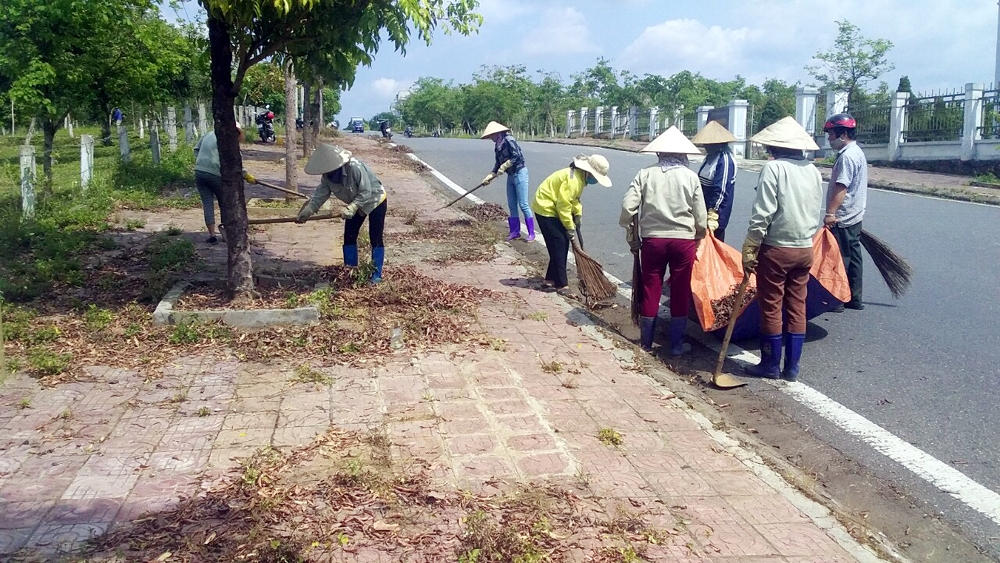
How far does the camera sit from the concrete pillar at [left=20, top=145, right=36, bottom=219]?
34.9ft

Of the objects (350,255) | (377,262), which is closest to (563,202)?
(377,262)

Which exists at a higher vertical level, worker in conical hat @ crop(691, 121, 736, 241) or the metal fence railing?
the metal fence railing

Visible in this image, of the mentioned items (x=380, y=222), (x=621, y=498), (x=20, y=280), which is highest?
(x=380, y=222)

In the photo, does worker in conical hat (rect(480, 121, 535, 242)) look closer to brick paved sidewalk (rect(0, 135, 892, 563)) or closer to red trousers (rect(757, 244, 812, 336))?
brick paved sidewalk (rect(0, 135, 892, 563))

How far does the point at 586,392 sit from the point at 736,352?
5.57 feet

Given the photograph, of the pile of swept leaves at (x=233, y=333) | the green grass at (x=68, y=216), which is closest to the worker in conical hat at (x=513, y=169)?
the pile of swept leaves at (x=233, y=333)

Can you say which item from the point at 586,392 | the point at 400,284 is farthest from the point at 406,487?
the point at 400,284

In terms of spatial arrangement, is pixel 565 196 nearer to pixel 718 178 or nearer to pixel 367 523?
pixel 718 178

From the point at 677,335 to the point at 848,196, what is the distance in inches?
94.9

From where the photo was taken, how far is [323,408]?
496 centimetres

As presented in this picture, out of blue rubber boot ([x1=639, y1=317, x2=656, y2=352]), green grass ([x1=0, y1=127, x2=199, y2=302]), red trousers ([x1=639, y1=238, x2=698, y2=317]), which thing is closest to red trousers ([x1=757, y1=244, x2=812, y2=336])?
red trousers ([x1=639, y1=238, x2=698, y2=317])

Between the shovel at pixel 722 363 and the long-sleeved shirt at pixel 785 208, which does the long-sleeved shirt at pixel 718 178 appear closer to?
the long-sleeved shirt at pixel 785 208

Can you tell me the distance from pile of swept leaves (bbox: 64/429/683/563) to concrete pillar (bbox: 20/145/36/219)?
8.28 m

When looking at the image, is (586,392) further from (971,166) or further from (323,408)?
(971,166)
